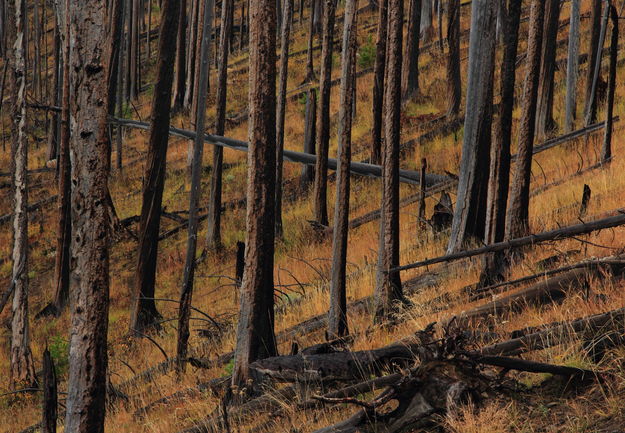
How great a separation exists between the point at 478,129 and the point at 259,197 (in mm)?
3937

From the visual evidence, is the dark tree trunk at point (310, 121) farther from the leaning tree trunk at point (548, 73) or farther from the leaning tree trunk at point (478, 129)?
the leaning tree trunk at point (478, 129)

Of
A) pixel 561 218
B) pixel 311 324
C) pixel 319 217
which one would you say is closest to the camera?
pixel 311 324

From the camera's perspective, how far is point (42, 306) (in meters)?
17.4

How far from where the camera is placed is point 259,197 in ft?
24.3

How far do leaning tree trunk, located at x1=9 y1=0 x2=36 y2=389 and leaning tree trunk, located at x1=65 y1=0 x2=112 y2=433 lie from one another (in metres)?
6.93

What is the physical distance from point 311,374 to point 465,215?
5.31 metres

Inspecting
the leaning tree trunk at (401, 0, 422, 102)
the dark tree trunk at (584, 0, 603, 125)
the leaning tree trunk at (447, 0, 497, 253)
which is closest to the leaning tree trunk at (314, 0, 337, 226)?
the leaning tree trunk at (447, 0, 497, 253)

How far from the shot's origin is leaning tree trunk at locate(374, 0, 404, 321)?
8.77 metres

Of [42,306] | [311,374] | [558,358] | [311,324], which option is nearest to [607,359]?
[558,358]

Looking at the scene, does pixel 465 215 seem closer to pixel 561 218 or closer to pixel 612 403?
pixel 561 218

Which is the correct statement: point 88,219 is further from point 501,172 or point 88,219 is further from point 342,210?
point 501,172

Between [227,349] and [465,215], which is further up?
[465,215]

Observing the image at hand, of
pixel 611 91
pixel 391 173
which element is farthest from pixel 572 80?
pixel 391 173

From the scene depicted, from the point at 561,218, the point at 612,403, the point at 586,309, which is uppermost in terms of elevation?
the point at 561,218
